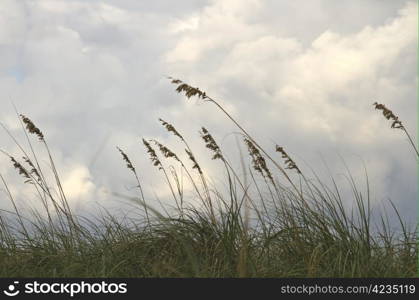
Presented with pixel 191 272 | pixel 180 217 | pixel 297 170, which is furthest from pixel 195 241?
pixel 297 170

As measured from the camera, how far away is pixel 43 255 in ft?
→ 22.2

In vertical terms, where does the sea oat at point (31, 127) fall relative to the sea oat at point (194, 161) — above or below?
above

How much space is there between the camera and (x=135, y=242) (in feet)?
21.5

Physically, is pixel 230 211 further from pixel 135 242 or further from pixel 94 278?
pixel 94 278

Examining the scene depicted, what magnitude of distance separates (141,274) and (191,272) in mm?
626

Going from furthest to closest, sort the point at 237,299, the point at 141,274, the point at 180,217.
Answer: the point at 180,217
the point at 141,274
the point at 237,299

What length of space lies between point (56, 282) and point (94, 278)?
31 cm

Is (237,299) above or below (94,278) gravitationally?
below

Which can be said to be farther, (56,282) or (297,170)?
(297,170)

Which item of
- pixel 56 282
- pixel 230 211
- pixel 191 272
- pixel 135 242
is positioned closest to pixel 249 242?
pixel 230 211

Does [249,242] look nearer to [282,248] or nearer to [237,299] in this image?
[282,248]

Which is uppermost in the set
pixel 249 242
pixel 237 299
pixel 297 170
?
pixel 297 170

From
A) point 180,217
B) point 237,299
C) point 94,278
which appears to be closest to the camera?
point 237,299

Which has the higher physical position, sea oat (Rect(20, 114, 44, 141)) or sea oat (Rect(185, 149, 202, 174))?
sea oat (Rect(20, 114, 44, 141))
